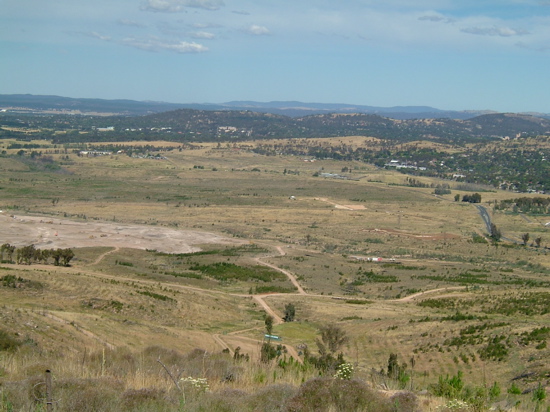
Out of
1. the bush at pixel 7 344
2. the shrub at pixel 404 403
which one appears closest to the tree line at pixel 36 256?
the bush at pixel 7 344

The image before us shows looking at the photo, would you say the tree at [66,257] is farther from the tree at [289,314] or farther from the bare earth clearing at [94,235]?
the tree at [289,314]

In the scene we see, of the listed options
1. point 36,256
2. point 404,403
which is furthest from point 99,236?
point 404,403

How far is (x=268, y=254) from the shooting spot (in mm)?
59906

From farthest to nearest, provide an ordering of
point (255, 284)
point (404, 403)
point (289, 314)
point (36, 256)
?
point (36, 256) → point (255, 284) → point (289, 314) → point (404, 403)

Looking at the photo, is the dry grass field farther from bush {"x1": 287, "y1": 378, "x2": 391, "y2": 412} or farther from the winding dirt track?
bush {"x1": 287, "y1": 378, "x2": 391, "y2": 412}

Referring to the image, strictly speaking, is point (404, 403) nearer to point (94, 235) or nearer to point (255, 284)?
point (255, 284)

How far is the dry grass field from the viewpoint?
14031 mm

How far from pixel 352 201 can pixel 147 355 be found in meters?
97.4

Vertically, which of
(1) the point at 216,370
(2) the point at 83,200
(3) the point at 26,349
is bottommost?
(2) the point at 83,200

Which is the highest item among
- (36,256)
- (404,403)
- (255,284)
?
(404,403)

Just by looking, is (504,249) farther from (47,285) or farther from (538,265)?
(47,285)

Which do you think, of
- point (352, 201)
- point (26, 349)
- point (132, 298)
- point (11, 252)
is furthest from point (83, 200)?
point (26, 349)

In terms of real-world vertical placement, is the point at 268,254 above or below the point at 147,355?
below

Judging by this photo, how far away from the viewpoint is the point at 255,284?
44.6 meters
